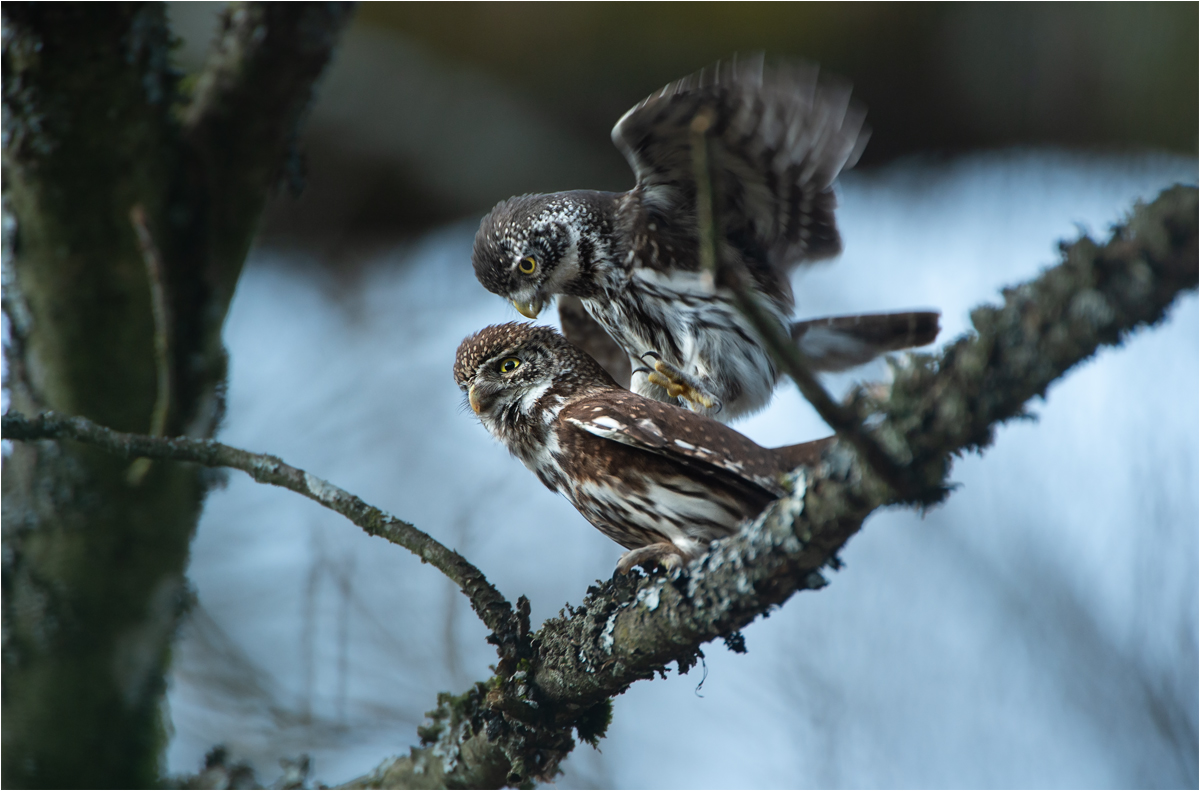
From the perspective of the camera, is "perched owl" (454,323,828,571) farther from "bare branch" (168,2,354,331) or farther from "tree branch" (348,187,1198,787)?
"bare branch" (168,2,354,331)

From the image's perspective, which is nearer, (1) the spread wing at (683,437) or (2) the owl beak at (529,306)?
(1) the spread wing at (683,437)

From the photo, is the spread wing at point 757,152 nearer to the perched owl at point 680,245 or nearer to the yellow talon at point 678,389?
the perched owl at point 680,245

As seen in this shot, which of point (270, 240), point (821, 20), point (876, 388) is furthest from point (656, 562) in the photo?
point (270, 240)

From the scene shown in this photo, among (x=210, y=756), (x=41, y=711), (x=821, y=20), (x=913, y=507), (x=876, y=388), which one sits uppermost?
(x=821, y=20)

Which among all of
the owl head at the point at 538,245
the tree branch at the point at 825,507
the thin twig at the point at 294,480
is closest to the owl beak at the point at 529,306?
the owl head at the point at 538,245

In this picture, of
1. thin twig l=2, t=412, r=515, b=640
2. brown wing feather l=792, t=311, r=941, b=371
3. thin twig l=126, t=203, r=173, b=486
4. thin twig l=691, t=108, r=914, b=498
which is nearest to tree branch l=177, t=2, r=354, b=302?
thin twig l=126, t=203, r=173, b=486

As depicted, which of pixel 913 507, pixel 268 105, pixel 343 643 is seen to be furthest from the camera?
pixel 343 643

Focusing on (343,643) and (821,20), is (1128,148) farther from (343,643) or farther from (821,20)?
(343,643)
